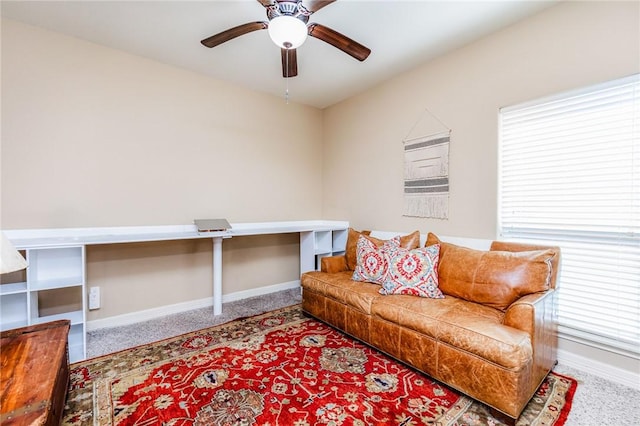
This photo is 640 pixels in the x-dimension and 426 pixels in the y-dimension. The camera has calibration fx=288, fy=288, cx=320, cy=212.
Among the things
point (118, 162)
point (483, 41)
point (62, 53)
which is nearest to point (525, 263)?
point (483, 41)

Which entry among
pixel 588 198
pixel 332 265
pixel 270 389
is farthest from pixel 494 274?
pixel 270 389

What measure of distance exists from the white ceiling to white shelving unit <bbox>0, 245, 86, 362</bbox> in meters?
1.83

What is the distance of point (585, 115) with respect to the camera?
205 centimetres

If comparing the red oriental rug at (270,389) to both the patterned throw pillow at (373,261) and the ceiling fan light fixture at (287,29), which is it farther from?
the ceiling fan light fixture at (287,29)

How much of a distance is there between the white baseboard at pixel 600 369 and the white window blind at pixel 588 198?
127mm

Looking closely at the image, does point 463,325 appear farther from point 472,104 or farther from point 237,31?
A: point 237,31

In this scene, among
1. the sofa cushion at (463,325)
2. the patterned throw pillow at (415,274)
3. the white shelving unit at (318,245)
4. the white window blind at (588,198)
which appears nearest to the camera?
the sofa cushion at (463,325)

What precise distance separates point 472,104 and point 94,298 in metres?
3.93

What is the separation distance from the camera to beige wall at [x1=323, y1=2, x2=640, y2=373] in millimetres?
1974

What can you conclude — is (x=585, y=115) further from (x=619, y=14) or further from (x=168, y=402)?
(x=168, y=402)

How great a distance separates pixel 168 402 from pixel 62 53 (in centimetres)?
297

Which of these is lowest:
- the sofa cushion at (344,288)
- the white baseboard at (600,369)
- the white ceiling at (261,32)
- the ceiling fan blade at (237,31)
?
the white baseboard at (600,369)

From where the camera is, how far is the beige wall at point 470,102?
6.53 feet

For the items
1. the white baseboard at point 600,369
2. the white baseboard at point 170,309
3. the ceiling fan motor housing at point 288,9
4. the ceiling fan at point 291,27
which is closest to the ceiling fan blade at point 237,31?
the ceiling fan at point 291,27
